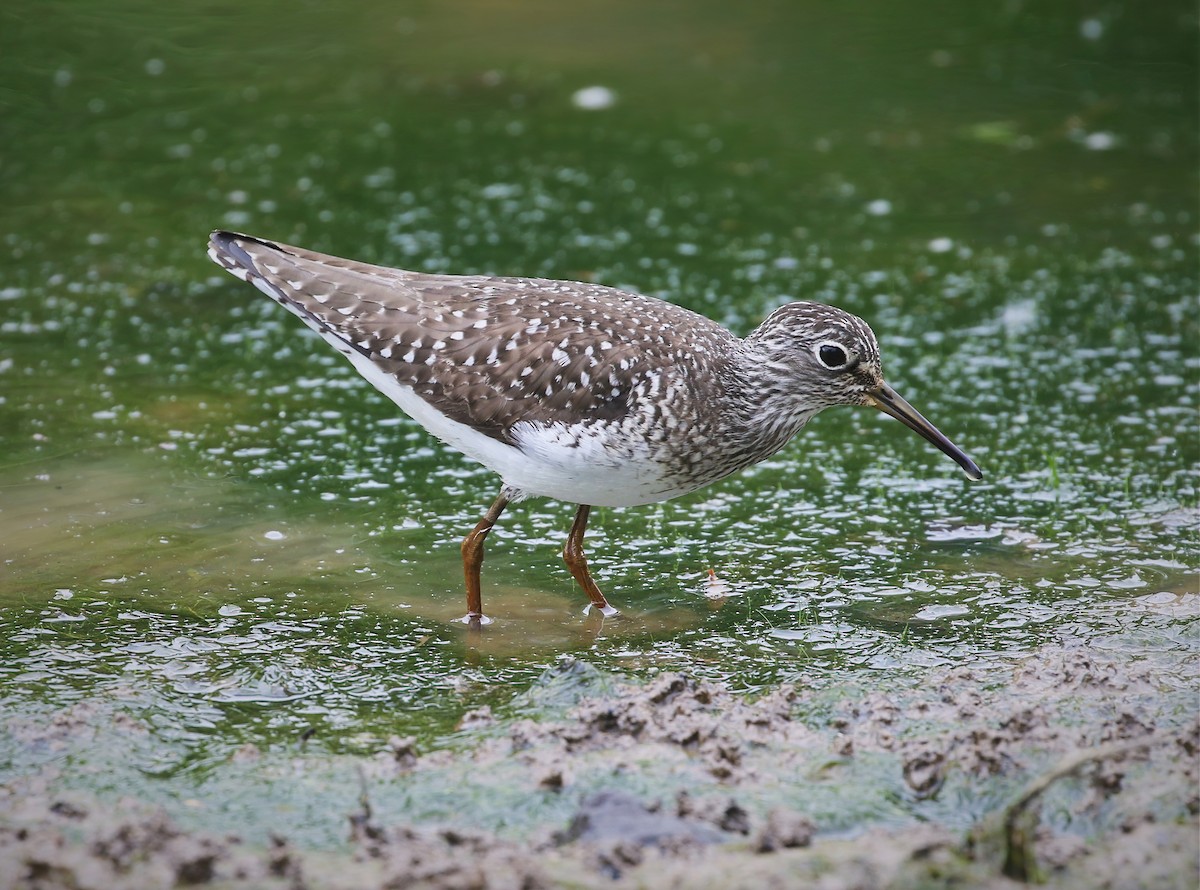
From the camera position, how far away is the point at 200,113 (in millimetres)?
12164

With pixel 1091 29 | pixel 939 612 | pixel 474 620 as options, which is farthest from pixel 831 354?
pixel 1091 29

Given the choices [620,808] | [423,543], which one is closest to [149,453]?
[423,543]

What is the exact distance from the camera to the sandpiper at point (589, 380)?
19.8 feet

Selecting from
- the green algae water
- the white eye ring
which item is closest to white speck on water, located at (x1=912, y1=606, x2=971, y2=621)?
the green algae water

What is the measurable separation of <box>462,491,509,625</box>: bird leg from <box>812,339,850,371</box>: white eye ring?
1.59 m

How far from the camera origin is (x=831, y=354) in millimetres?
6230

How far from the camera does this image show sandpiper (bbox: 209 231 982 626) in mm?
Answer: 6023

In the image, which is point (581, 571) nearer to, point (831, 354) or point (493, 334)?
point (493, 334)

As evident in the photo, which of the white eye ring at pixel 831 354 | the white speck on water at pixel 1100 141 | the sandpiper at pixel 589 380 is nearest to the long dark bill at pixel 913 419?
the sandpiper at pixel 589 380

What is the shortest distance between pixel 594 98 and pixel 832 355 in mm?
7160

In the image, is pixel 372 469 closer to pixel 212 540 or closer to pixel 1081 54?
pixel 212 540

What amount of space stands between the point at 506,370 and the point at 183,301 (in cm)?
428

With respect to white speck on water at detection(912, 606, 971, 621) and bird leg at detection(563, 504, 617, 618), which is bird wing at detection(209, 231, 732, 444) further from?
white speck on water at detection(912, 606, 971, 621)

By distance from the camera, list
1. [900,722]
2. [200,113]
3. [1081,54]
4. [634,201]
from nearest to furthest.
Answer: [900,722], [634,201], [200,113], [1081,54]
